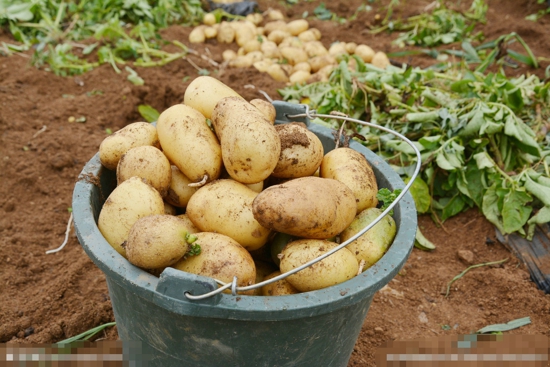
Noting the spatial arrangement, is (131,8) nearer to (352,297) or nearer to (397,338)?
(397,338)

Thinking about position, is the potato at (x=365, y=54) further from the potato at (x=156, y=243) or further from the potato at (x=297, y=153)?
the potato at (x=156, y=243)

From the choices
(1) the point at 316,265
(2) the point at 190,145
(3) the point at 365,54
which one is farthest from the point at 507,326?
(3) the point at 365,54

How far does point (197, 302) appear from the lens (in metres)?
1.33

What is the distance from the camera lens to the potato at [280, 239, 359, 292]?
59.4 inches

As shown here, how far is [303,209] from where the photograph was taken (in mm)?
1531

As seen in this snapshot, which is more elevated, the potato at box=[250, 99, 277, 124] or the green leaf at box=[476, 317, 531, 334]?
the potato at box=[250, 99, 277, 124]

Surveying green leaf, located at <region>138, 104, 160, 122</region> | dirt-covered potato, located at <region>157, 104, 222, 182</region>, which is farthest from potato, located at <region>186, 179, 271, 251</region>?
green leaf, located at <region>138, 104, 160, 122</region>

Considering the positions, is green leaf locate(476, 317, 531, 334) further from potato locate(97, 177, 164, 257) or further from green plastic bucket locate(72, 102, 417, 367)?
potato locate(97, 177, 164, 257)

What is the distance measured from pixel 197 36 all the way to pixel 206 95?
4128 millimetres

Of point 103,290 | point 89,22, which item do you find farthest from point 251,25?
point 103,290

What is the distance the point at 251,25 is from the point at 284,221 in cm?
483

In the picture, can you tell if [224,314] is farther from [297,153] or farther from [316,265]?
[297,153]

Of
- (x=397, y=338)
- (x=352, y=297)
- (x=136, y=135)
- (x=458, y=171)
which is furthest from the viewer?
(x=458, y=171)

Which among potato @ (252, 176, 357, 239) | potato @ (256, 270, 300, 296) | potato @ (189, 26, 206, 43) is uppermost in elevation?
potato @ (252, 176, 357, 239)
